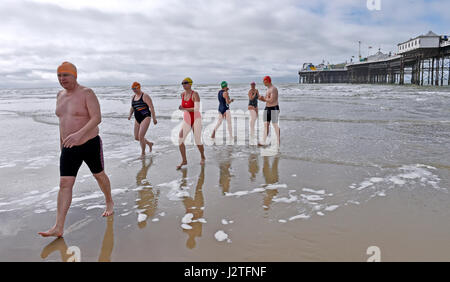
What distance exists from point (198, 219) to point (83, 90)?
1.89 m

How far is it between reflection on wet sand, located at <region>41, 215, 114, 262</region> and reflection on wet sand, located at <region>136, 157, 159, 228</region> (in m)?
0.42

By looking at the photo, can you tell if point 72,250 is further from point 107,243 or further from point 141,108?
point 141,108

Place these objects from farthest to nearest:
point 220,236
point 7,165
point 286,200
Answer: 1. point 7,165
2. point 286,200
3. point 220,236

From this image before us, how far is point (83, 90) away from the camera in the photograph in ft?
10.2

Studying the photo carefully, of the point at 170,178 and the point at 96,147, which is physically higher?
the point at 96,147

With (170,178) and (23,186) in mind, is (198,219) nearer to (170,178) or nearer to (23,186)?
(170,178)

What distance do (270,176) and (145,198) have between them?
2.10 metres

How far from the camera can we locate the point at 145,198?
417 cm

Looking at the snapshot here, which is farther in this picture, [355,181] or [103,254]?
[355,181]

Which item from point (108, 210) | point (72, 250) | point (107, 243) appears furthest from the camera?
point (108, 210)

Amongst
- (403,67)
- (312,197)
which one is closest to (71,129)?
(312,197)

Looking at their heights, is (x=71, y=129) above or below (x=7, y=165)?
above
